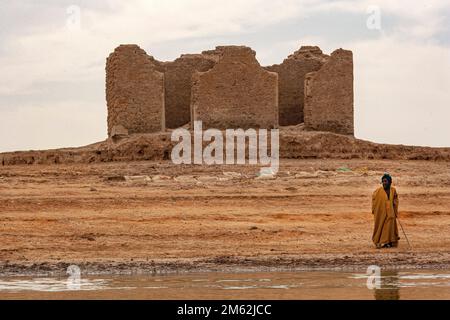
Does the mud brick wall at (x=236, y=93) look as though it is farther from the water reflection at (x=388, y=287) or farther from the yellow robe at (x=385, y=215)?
the water reflection at (x=388, y=287)

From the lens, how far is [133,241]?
18109 millimetres

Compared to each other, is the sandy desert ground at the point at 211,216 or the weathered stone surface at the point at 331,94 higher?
the weathered stone surface at the point at 331,94

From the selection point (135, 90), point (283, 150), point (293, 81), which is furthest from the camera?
point (293, 81)

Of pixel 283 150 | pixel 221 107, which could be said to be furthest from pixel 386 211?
pixel 221 107

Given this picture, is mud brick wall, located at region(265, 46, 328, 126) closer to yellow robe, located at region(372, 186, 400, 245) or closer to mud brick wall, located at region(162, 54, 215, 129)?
mud brick wall, located at region(162, 54, 215, 129)

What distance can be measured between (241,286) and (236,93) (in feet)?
41.3

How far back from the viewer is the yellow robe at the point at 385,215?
1727 centimetres

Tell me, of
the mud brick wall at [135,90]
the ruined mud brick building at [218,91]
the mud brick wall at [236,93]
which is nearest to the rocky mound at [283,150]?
the mud brick wall at [135,90]

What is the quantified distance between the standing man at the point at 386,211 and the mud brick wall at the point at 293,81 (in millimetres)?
11641

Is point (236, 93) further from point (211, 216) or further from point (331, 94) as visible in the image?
point (211, 216)

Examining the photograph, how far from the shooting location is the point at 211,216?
20000 millimetres

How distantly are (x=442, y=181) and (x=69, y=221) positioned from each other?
812 cm

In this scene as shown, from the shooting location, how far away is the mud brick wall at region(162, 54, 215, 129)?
1100 inches

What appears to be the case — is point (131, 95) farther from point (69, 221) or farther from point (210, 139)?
point (69, 221)
